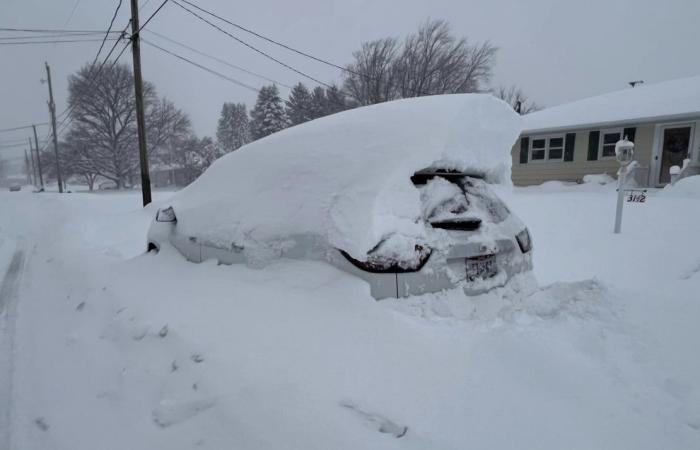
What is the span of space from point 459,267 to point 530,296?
0.80 metres

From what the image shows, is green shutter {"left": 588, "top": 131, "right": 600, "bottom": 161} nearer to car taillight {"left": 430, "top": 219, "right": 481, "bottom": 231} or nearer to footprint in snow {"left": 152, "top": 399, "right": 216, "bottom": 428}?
car taillight {"left": 430, "top": 219, "right": 481, "bottom": 231}

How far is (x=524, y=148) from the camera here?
17688 mm

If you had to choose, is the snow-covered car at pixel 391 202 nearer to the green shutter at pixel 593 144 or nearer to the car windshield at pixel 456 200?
the car windshield at pixel 456 200

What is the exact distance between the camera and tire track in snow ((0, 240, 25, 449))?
6.81 feet

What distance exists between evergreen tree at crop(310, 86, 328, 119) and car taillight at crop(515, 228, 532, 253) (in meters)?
35.5

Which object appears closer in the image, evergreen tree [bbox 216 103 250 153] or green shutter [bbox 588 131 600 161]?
green shutter [bbox 588 131 600 161]

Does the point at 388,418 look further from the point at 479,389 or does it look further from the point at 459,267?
the point at 459,267

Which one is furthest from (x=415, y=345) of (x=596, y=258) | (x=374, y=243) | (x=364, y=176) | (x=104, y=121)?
(x=104, y=121)

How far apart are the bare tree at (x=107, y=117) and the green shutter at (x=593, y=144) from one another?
34.9 metres

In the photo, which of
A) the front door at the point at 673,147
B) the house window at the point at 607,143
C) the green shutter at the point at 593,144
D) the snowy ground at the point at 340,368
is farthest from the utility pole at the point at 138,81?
the front door at the point at 673,147

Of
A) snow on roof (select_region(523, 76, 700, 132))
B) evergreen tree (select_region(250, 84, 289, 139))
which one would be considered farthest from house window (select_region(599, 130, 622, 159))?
evergreen tree (select_region(250, 84, 289, 139))

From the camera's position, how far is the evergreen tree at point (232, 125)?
55703 mm

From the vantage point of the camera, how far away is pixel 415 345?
2.04 meters

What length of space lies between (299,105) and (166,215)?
3754 cm
